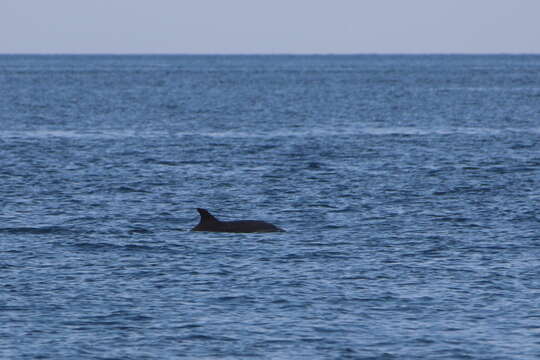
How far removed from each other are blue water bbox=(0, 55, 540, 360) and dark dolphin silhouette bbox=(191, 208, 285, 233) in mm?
436

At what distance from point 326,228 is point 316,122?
53470 millimetres

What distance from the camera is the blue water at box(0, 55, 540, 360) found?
21422mm

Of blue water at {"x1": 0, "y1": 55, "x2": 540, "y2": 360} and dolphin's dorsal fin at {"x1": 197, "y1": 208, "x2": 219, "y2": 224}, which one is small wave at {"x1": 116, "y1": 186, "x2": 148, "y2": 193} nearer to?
blue water at {"x1": 0, "y1": 55, "x2": 540, "y2": 360}

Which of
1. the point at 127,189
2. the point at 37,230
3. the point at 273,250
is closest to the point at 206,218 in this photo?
the point at 273,250

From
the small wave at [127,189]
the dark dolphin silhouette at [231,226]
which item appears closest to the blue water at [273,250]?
the small wave at [127,189]

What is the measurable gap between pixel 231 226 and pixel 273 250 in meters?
3.33

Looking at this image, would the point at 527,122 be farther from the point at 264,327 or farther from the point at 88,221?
the point at 264,327

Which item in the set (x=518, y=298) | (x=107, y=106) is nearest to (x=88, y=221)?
(x=518, y=298)

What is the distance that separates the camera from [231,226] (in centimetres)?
3294

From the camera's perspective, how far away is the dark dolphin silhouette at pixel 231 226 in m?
32.7

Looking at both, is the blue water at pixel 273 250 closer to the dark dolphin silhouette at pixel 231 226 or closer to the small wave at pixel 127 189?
the small wave at pixel 127 189

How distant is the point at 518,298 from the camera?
24.3 meters

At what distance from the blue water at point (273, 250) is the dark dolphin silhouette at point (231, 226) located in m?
0.44

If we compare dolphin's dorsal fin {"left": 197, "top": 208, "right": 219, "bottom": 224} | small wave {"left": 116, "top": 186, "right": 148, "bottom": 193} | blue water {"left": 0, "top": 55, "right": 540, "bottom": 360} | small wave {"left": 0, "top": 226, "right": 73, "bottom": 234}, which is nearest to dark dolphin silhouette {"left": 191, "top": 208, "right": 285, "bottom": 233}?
dolphin's dorsal fin {"left": 197, "top": 208, "right": 219, "bottom": 224}
